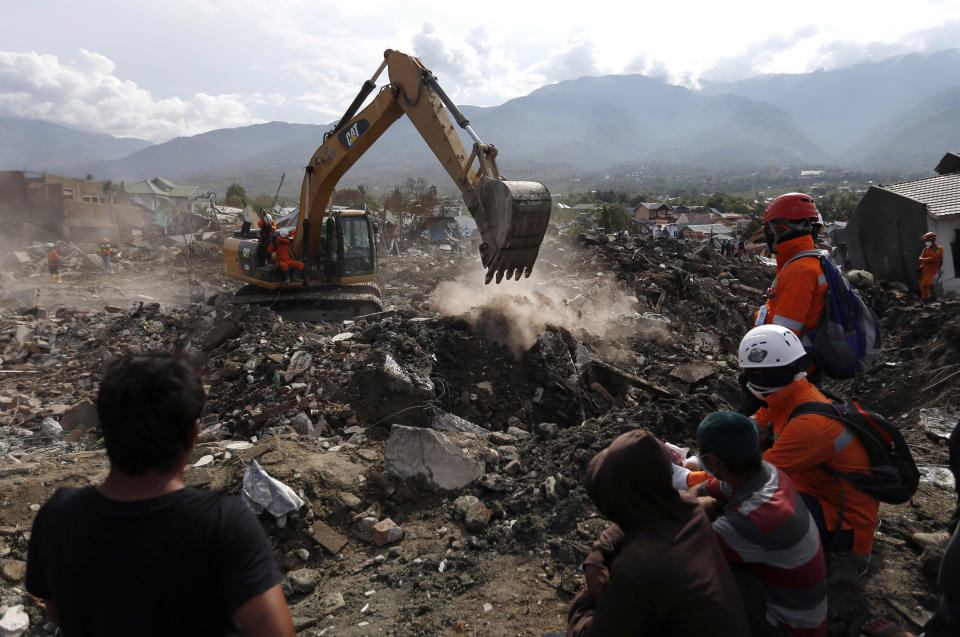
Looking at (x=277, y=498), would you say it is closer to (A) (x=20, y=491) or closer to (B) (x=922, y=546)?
(A) (x=20, y=491)

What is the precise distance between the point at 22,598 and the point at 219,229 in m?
25.0

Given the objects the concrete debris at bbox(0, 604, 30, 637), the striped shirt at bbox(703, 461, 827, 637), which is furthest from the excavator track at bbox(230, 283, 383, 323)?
the striped shirt at bbox(703, 461, 827, 637)

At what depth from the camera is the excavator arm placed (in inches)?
225

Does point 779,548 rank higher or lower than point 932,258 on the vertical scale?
lower

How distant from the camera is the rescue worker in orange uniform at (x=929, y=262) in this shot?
11.6m

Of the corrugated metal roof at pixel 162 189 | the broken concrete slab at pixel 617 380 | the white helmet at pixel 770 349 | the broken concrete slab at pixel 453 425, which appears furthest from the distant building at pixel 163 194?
the white helmet at pixel 770 349

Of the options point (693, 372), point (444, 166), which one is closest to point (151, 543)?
point (444, 166)

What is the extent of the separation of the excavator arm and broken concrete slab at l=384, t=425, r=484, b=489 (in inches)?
87.5

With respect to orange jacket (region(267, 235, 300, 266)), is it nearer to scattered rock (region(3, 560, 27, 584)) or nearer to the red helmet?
scattered rock (region(3, 560, 27, 584))

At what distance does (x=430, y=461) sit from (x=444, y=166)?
418 centimetres

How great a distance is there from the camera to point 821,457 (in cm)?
228

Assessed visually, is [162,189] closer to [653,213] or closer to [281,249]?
[653,213]

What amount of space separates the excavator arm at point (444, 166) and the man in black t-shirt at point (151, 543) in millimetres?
4529

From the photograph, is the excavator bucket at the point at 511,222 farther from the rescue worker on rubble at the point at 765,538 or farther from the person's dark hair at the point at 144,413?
the person's dark hair at the point at 144,413
